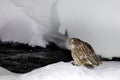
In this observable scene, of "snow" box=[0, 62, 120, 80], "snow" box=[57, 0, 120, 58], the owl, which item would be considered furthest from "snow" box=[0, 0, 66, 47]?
"snow" box=[0, 62, 120, 80]

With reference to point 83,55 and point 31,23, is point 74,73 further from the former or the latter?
point 31,23

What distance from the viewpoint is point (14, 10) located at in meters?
7.16

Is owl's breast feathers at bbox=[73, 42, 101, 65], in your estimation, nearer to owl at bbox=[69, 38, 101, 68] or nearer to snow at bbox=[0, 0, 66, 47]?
owl at bbox=[69, 38, 101, 68]

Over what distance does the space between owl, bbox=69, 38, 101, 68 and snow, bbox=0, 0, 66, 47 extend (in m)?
2.75

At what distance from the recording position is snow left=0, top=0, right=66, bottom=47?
6.77 meters

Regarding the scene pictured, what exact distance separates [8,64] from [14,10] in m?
1.58

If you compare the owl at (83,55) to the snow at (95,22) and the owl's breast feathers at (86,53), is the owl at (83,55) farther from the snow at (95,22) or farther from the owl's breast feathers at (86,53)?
the snow at (95,22)

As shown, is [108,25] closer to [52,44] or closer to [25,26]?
[52,44]

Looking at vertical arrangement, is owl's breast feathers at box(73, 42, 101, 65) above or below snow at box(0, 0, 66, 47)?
below

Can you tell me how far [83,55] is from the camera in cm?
386

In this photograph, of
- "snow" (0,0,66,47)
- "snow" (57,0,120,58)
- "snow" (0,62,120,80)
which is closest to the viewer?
"snow" (0,62,120,80)

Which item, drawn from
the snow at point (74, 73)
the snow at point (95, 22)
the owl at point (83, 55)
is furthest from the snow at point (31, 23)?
the snow at point (74, 73)

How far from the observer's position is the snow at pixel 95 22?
5.86 meters

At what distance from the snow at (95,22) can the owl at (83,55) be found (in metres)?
1.92
